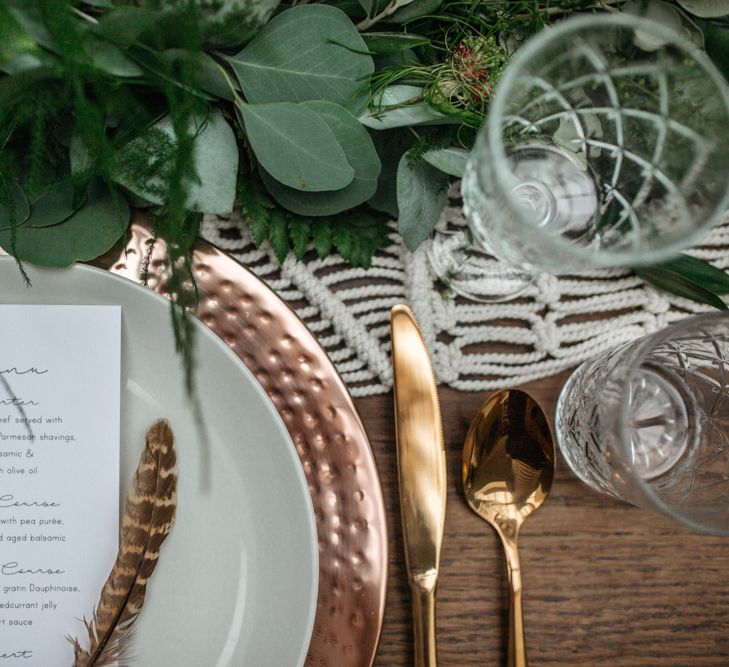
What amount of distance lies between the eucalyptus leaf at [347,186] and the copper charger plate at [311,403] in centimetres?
8

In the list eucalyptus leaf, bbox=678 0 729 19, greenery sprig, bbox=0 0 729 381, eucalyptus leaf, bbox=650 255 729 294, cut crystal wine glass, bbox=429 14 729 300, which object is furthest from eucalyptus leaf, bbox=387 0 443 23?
eucalyptus leaf, bbox=650 255 729 294

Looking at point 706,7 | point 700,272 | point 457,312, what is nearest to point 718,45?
point 706,7

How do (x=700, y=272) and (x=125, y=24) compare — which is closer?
(x=125, y=24)

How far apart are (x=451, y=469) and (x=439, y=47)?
38 centimetres

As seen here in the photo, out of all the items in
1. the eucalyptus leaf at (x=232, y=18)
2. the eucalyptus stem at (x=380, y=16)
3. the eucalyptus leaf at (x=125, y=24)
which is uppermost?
the eucalyptus stem at (x=380, y=16)

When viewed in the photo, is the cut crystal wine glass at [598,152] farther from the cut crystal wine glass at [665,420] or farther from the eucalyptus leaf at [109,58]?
the eucalyptus leaf at [109,58]

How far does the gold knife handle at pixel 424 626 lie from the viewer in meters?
0.58

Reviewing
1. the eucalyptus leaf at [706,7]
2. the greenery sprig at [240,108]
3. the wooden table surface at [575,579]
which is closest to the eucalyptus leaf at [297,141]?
the greenery sprig at [240,108]

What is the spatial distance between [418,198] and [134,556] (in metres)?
0.39

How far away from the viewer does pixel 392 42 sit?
548mm

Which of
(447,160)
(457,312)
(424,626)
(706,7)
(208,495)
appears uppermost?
(706,7)

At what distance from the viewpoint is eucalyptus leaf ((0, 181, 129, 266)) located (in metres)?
0.54

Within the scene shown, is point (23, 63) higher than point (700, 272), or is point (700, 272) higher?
point (23, 63)

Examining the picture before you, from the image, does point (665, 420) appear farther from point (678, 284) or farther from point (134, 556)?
point (134, 556)
